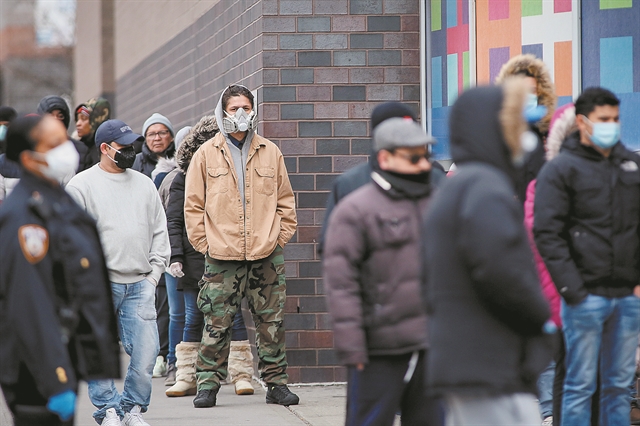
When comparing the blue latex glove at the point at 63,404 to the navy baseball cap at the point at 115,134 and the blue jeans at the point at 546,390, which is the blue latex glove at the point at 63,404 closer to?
the navy baseball cap at the point at 115,134

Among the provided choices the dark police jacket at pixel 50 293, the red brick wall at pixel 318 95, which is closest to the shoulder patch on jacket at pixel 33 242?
the dark police jacket at pixel 50 293

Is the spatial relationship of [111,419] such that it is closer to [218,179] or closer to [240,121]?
[218,179]

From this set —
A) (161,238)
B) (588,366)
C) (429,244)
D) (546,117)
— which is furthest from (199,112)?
(429,244)

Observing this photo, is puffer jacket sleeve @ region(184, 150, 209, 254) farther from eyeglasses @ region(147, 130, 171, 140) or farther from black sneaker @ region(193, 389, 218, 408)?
eyeglasses @ region(147, 130, 171, 140)

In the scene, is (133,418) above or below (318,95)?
below

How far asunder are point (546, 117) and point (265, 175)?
2.42 m

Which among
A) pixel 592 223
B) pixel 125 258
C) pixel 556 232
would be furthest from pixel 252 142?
pixel 592 223

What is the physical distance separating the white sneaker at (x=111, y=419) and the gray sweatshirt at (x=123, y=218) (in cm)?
85

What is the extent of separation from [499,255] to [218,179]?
4802 millimetres

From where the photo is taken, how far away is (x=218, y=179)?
8.53 metres

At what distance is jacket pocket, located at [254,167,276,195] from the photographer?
8562mm

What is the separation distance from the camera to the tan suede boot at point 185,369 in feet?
30.7

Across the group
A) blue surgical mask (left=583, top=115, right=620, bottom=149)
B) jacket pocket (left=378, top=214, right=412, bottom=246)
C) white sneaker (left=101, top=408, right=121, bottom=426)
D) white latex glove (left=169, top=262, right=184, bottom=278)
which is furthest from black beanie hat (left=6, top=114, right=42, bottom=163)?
white latex glove (left=169, top=262, right=184, bottom=278)

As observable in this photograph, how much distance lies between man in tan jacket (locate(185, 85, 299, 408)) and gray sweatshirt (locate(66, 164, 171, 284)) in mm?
792
